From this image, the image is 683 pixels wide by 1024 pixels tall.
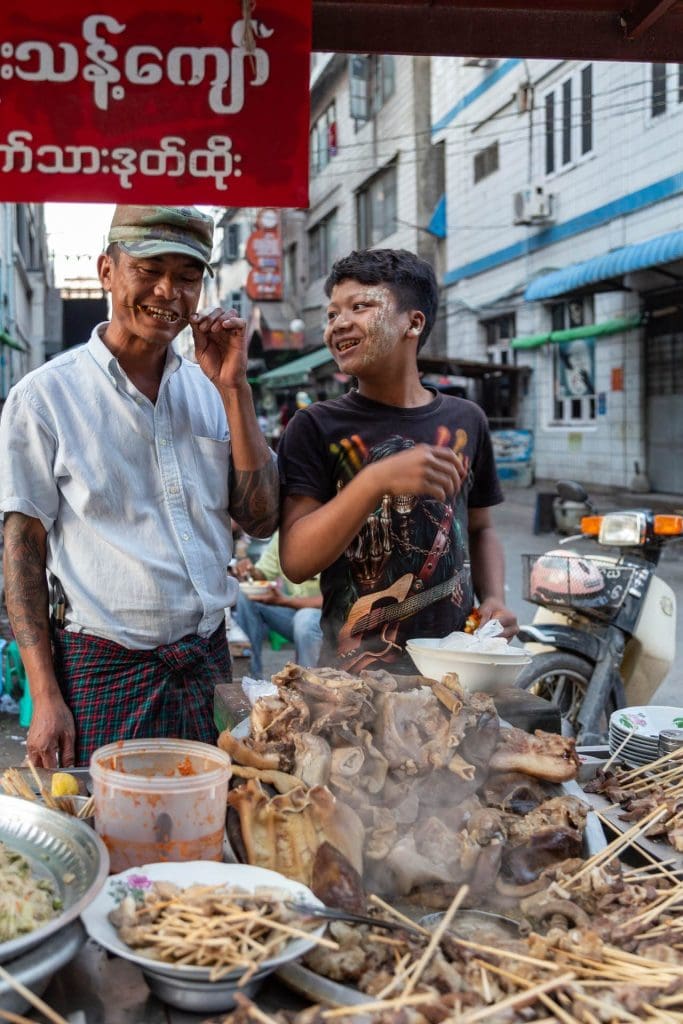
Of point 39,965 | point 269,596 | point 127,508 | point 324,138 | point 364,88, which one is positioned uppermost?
point 324,138

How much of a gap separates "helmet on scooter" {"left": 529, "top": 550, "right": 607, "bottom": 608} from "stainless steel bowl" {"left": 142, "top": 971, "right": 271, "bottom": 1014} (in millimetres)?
3937

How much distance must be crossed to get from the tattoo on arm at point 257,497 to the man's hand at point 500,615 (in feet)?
2.34

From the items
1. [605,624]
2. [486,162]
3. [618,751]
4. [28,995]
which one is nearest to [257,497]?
[618,751]

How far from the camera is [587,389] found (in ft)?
58.4

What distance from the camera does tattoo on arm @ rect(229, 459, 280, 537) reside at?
8.80ft

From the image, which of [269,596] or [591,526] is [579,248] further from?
[591,526]

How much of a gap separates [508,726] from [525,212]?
17.6 m

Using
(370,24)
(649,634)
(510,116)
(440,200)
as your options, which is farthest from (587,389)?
(370,24)

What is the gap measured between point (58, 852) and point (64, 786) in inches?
18.5

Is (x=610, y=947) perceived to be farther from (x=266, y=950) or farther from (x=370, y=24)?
(x=370, y=24)

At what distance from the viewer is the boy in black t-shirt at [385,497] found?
2.68m

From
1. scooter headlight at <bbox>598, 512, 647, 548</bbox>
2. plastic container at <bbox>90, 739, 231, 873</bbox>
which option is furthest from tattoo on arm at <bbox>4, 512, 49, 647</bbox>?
scooter headlight at <bbox>598, 512, 647, 548</bbox>

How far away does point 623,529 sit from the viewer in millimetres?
5387

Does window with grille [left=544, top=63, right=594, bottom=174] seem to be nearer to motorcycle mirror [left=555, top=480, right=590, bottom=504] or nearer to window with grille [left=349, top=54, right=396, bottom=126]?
window with grille [left=349, top=54, right=396, bottom=126]
